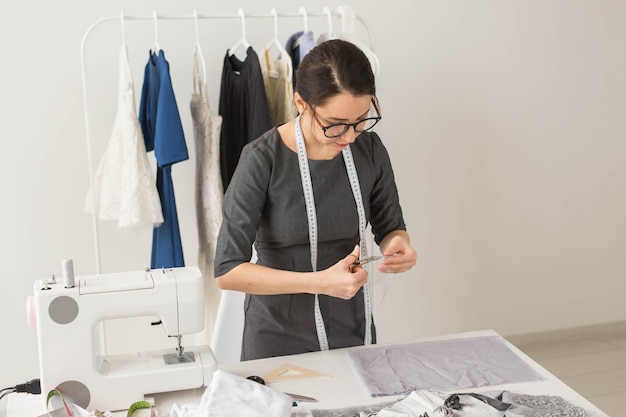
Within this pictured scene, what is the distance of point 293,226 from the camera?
2.16 metres

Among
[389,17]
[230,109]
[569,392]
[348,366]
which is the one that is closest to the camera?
[569,392]

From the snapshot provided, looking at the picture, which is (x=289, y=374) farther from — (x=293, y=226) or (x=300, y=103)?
(x=300, y=103)

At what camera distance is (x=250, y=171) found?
2.11m

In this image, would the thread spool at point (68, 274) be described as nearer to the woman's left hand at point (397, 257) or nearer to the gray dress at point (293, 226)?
the gray dress at point (293, 226)

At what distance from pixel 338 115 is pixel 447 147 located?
2096 millimetres

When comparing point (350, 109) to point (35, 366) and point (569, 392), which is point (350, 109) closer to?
point (569, 392)

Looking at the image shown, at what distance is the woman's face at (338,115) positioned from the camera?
1977 millimetres

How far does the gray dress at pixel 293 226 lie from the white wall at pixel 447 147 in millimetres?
1433

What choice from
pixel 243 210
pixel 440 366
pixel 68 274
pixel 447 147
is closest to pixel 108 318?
pixel 68 274

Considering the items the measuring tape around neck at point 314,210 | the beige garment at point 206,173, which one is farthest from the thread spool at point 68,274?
the beige garment at point 206,173

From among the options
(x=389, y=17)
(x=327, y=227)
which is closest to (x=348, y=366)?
(x=327, y=227)

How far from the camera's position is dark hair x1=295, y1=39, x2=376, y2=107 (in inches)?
77.4

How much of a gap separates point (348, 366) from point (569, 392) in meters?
0.56

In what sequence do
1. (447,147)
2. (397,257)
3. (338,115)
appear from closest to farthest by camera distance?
1. (338,115)
2. (397,257)
3. (447,147)
